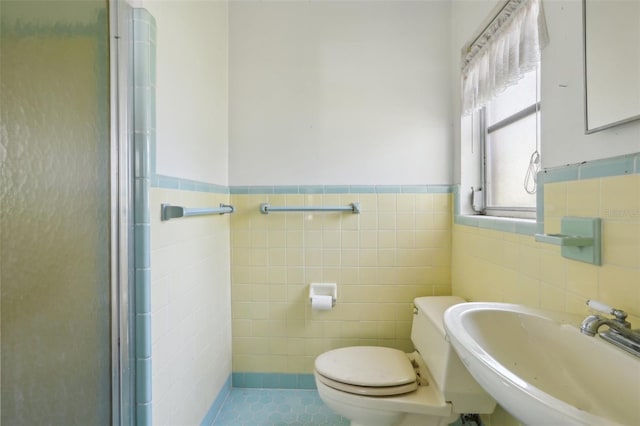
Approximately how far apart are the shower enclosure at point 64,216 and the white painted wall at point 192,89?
0.15 m

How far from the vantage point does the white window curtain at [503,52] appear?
1.00 m

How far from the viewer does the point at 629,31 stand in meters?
0.67

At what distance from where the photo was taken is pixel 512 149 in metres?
1.37

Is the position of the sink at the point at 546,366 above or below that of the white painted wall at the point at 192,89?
below

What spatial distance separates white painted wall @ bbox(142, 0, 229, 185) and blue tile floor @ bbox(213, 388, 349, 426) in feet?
4.15

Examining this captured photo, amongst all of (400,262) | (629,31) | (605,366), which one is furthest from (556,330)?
(400,262)

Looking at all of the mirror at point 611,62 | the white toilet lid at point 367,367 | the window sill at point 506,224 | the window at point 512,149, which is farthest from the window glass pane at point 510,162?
the white toilet lid at point 367,367

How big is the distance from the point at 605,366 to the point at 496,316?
0.27 m

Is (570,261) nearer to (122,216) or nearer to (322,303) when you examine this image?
(322,303)

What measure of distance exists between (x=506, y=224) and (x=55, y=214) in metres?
1.52

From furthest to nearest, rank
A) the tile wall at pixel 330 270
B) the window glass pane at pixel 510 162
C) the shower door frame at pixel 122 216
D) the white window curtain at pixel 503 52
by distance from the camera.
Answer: the tile wall at pixel 330 270, the window glass pane at pixel 510 162, the white window curtain at pixel 503 52, the shower door frame at pixel 122 216

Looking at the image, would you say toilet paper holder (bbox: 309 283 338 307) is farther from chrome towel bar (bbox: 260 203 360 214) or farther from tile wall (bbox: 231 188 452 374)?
chrome towel bar (bbox: 260 203 360 214)

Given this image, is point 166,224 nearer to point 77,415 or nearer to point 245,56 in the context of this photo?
point 77,415

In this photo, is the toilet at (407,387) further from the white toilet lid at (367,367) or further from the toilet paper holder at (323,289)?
the toilet paper holder at (323,289)
